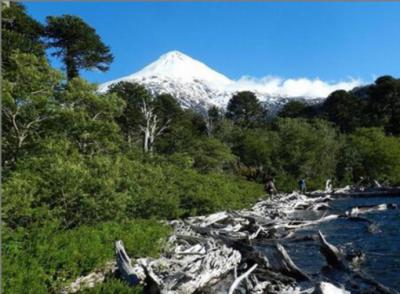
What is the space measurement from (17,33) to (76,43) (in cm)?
750

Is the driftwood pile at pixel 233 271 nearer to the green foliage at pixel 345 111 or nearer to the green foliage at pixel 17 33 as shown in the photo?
the green foliage at pixel 17 33

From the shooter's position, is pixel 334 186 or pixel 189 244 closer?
pixel 189 244

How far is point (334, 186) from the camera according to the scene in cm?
4744

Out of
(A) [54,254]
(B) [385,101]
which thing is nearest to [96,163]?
(A) [54,254]

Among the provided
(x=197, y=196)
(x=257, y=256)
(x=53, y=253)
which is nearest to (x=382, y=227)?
(x=197, y=196)

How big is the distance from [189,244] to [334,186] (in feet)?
124

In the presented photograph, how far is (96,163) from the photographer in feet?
45.6

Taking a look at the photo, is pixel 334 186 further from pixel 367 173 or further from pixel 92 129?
pixel 92 129

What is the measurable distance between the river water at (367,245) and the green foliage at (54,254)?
5362 millimetres

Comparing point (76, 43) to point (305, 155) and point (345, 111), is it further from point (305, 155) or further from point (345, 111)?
point (345, 111)

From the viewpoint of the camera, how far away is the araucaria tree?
3114 centimetres

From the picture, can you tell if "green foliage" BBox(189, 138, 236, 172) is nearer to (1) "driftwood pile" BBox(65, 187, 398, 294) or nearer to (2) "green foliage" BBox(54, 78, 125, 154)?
(2) "green foliage" BBox(54, 78, 125, 154)

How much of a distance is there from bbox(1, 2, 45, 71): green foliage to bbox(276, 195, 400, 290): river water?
14.5 metres

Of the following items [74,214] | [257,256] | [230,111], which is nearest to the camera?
[257,256]
